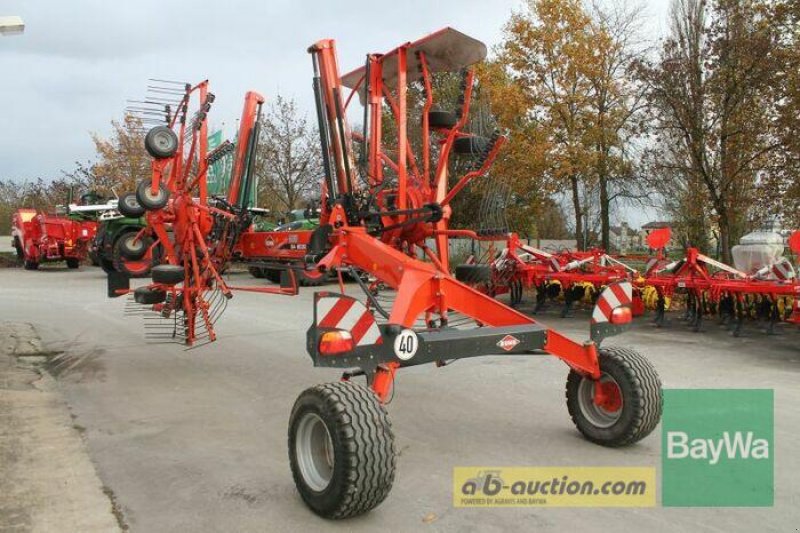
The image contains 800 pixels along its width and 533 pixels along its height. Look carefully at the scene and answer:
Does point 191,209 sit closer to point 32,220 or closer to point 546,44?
point 546,44

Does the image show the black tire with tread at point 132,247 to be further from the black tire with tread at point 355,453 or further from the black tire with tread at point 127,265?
the black tire with tread at point 355,453

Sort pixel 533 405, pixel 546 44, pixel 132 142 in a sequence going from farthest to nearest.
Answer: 1. pixel 132 142
2. pixel 546 44
3. pixel 533 405

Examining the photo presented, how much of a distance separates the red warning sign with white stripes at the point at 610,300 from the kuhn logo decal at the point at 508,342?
75 cm

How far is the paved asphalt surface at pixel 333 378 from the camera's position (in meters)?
3.72

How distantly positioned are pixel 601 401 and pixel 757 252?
32.2ft

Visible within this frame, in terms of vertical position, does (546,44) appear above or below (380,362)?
above

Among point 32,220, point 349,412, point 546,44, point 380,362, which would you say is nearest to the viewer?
point 349,412

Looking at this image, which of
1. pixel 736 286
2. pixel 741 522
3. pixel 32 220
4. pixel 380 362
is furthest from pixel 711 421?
pixel 32 220

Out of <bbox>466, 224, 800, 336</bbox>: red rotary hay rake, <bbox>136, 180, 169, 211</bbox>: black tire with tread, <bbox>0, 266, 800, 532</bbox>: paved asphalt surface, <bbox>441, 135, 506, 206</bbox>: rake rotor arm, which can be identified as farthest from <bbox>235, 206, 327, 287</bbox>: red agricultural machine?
<bbox>466, 224, 800, 336</bbox>: red rotary hay rake

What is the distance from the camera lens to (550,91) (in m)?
18.7

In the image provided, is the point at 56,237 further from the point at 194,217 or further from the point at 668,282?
the point at 668,282

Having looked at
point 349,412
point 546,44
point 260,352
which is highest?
point 546,44

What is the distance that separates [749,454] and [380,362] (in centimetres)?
272

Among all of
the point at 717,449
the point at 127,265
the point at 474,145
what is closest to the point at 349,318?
the point at 474,145
